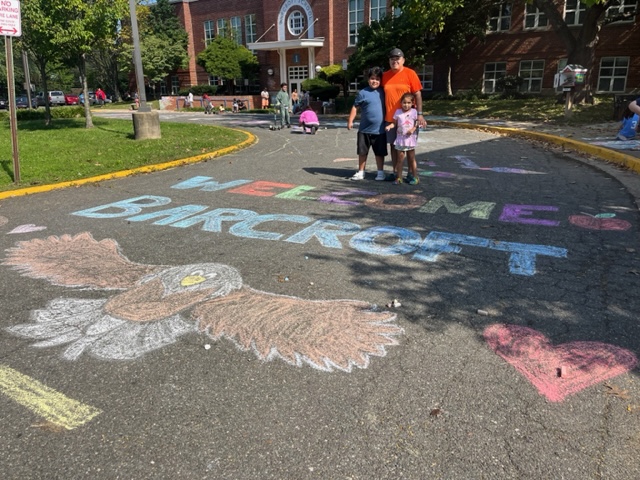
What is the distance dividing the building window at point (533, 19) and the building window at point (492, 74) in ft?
8.47

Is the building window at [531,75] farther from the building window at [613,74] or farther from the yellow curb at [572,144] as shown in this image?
the yellow curb at [572,144]

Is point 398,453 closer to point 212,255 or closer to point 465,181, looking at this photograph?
point 212,255

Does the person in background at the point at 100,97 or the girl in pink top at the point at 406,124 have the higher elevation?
the person in background at the point at 100,97

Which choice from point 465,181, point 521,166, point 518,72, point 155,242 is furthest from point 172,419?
point 518,72

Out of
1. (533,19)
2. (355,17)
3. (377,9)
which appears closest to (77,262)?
(533,19)

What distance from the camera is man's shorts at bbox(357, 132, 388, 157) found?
7.86 meters

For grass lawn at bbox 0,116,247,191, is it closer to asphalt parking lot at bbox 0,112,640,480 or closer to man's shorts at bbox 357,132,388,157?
asphalt parking lot at bbox 0,112,640,480

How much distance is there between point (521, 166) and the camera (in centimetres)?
954

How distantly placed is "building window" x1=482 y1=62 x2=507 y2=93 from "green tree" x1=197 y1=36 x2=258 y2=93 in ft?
61.2

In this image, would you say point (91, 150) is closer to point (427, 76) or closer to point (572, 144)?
point (572, 144)

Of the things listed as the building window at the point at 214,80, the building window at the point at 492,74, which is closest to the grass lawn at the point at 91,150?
the building window at the point at 492,74

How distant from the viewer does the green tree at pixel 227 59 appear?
39562 mm

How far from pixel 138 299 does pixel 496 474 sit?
2.80 m

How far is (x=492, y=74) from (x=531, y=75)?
238cm
